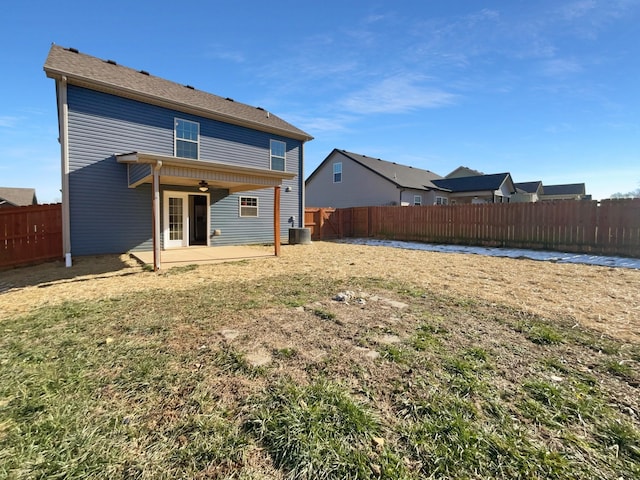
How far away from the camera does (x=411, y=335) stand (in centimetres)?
338

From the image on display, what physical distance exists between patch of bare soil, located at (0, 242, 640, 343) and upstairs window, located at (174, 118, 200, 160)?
4461 mm

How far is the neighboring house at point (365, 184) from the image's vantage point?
21781 millimetres

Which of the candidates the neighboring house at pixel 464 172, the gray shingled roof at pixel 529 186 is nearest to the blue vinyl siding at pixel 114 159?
the neighboring house at pixel 464 172

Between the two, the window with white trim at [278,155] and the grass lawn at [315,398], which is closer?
the grass lawn at [315,398]

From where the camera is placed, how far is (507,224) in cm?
1288

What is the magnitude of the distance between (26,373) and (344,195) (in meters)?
22.6

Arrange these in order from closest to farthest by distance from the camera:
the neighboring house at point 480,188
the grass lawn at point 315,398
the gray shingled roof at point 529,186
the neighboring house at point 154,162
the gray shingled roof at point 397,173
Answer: the grass lawn at point 315,398
the neighboring house at point 154,162
the gray shingled roof at point 397,173
the neighboring house at point 480,188
the gray shingled roof at point 529,186

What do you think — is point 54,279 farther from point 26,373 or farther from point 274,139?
point 274,139

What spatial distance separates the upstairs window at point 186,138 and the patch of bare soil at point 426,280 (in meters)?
4.46

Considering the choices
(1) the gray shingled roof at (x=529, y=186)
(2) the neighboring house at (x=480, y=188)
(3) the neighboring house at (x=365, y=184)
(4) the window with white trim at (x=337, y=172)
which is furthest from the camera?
(1) the gray shingled roof at (x=529, y=186)

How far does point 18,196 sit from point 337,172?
3247 cm

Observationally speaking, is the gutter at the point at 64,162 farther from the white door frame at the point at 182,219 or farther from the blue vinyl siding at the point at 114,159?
the white door frame at the point at 182,219

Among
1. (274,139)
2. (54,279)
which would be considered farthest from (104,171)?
(274,139)

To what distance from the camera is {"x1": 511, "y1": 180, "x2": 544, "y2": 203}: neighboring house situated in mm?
28955
